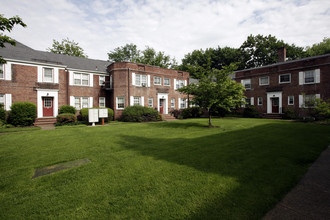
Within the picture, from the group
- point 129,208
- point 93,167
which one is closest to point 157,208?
point 129,208

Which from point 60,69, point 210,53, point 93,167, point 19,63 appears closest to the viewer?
point 93,167

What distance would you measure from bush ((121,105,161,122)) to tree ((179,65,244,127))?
7.75 meters

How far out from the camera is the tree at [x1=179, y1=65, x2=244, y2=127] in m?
11.0

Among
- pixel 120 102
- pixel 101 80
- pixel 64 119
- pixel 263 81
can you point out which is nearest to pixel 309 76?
pixel 263 81

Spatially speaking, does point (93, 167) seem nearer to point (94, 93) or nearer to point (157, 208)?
point (157, 208)

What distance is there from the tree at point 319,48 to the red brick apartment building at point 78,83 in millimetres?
36109

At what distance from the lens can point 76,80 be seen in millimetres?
19438

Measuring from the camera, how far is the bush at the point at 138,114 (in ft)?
57.7

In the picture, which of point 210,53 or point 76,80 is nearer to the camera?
point 76,80

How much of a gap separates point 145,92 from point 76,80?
333 inches

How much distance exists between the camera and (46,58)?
1842 centimetres

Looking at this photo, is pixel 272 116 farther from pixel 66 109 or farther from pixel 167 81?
pixel 66 109

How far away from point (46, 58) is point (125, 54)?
27726 millimetres

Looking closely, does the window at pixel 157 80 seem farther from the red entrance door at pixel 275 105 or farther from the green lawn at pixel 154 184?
the green lawn at pixel 154 184
